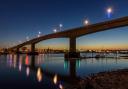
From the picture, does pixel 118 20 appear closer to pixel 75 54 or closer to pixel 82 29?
pixel 82 29

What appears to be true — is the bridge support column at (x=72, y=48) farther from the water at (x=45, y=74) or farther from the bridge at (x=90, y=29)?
the water at (x=45, y=74)

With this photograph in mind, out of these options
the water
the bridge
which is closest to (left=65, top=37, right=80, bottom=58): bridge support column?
the bridge

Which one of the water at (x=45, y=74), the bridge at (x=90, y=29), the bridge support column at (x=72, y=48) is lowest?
the water at (x=45, y=74)

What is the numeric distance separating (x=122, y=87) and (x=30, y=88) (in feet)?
35.9

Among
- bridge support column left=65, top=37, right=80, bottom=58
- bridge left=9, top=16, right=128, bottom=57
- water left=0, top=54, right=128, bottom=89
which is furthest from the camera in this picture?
bridge support column left=65, top=37, right=80, bottom=58

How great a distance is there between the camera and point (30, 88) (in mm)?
25484

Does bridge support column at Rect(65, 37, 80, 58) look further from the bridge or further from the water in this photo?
the water

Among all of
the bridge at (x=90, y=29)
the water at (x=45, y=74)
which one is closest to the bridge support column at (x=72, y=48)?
the bridge at (x=90, y=29)

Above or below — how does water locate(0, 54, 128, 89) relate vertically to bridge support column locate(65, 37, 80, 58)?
below

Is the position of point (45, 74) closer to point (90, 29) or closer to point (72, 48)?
point (90, 29)

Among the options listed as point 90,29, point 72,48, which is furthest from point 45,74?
point 72,48

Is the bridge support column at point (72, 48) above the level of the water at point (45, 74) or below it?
above

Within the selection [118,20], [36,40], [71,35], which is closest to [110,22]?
[118,20]

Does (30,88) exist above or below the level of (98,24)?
below
